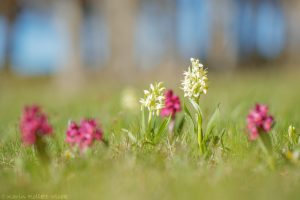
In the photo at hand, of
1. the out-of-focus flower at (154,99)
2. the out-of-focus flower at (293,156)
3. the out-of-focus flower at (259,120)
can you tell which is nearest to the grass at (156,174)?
the out-of-focus flower at (293,156)

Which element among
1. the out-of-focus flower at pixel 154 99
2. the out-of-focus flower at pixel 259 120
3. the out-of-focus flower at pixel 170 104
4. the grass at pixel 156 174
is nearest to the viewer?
the grass at pixel 156 174

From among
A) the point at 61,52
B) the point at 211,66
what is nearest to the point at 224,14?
the point at 211,66

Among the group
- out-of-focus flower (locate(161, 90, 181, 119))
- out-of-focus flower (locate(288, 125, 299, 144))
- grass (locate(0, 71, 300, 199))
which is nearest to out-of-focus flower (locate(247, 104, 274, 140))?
grass (locate(0, 71, 300, 199))

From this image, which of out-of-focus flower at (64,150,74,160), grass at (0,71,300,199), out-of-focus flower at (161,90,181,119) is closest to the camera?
grass at (0,71,300,199)

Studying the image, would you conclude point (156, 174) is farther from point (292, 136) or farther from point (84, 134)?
point (292, 136)

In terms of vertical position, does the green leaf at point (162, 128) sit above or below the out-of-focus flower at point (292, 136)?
above

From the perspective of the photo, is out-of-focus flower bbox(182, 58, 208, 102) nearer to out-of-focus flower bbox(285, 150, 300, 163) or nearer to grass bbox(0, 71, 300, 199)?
grass bbox(0, 71, 300, 199)

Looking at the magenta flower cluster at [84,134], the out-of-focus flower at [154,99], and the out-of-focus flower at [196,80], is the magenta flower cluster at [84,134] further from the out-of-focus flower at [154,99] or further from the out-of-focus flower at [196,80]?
the out-of-focus flower at [196,80]
